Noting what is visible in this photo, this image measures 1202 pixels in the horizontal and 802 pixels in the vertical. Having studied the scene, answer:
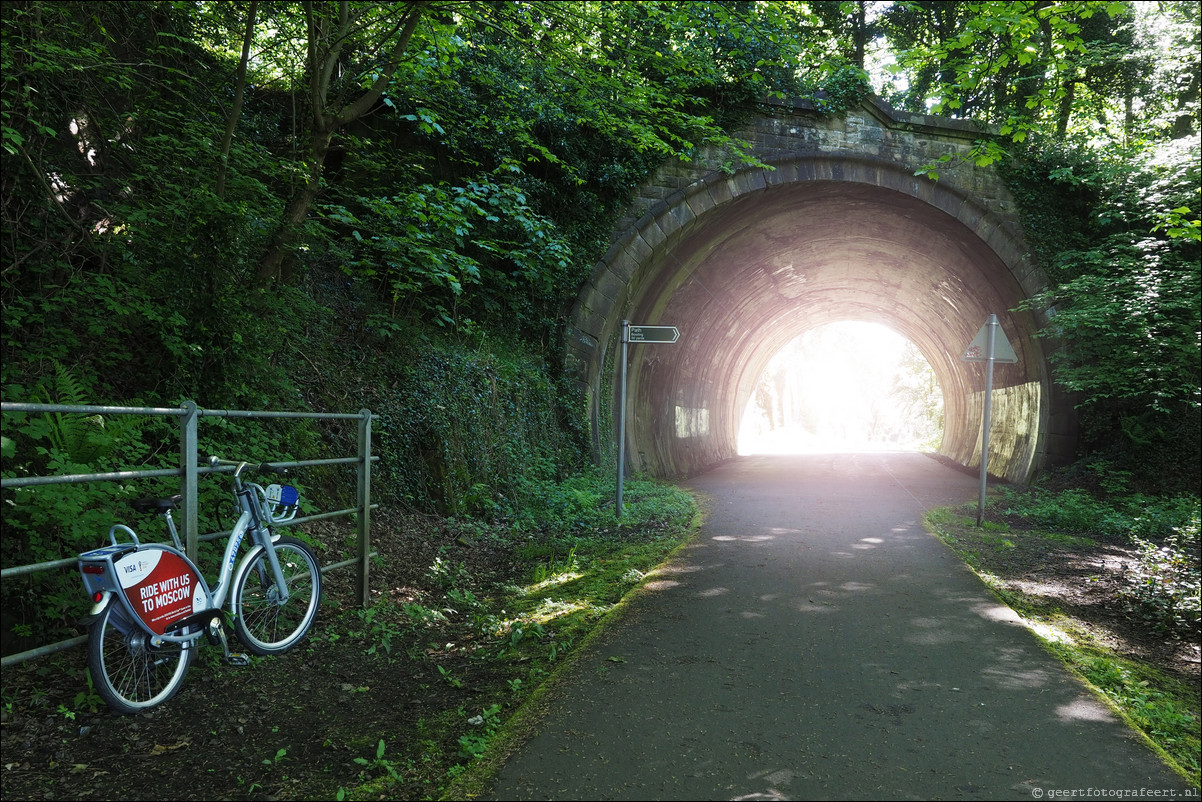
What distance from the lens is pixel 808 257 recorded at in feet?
58.7

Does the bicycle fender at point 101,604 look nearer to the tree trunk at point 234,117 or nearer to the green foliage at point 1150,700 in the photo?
the tree trunk at point 234,117

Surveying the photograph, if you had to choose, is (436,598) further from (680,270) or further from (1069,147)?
(1069,147)

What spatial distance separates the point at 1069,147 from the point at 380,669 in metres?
14.6

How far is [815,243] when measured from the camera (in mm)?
16844

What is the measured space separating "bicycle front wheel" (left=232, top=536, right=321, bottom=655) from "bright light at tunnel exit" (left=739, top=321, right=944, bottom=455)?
4242cm

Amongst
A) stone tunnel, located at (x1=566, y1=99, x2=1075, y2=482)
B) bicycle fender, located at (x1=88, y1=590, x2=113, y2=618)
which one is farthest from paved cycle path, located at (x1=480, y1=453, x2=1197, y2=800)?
stone tunnel, located at (x1=566, y1=99, x2=1075, y2=482)

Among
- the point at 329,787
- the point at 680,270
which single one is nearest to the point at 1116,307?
the point at 680,270

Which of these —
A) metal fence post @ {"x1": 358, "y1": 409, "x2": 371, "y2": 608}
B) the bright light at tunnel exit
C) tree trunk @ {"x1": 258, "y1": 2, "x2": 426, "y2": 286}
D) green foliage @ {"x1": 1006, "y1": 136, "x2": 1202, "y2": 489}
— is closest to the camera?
metal fence post @ {"x1": 358, "y1": 409, "x2": 371, "y2": 608}

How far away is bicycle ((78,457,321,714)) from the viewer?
3.46 m

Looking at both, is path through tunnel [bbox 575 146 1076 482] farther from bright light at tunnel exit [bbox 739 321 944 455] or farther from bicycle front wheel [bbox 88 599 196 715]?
bright light at tunnel exit [bbox 739 321 944 455]

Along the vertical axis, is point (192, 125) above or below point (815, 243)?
below

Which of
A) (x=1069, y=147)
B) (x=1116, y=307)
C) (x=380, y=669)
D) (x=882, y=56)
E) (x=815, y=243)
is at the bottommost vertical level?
(x=380, y=669)

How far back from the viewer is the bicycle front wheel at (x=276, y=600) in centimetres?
437

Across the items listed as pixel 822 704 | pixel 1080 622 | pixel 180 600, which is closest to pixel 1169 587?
→ pixel 1080 622
